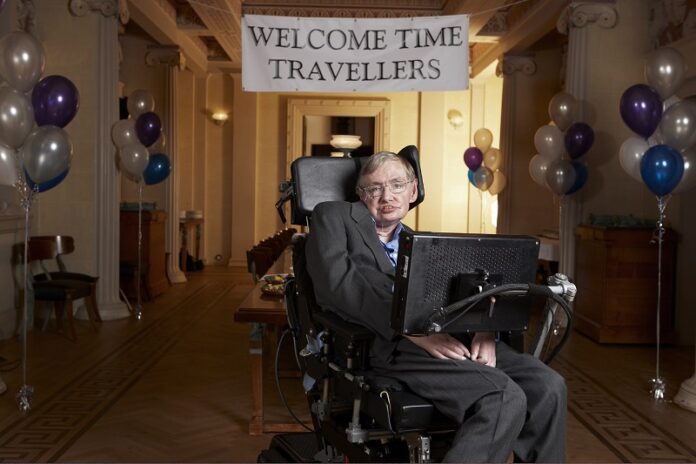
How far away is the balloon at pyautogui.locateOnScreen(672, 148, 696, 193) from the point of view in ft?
17.9

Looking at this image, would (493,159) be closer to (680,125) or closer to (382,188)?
(680,125)

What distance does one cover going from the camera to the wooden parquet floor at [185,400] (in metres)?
3.86

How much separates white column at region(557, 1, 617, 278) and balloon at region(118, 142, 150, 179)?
4.27m

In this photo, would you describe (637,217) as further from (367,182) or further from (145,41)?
(145,41)

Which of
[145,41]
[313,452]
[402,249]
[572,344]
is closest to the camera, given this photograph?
[402,249]

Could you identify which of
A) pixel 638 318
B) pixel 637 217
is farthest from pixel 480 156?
pixel 638 318

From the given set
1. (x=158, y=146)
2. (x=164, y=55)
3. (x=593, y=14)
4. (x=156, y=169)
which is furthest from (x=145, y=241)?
(x=593, y=14)

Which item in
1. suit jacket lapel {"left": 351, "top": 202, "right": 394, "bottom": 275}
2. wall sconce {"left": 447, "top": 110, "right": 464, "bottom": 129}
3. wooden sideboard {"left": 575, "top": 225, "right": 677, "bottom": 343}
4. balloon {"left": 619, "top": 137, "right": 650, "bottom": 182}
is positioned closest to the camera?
suit jacket lapel {"left": 351, "top": 202, "right": 394, "bottom": 275}

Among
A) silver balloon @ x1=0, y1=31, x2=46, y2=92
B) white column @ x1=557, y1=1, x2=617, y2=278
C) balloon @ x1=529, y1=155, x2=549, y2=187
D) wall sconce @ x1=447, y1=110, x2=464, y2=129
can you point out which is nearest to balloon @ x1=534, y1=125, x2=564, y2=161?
balloon @ x1=529, y1=155, x2=549, y2=187

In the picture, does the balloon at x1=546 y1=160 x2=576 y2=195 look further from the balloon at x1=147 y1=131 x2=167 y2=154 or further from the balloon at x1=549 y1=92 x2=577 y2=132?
the balloon at x1=147 y1=131 x2=167 y2=154

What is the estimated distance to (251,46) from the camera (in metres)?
4.57

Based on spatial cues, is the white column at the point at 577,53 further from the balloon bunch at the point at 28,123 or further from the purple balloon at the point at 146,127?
the balloon bunch at the point at 28,123

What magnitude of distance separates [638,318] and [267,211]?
836cm

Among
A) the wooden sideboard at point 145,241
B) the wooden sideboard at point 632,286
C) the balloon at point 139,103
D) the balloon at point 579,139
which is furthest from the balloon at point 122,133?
the wooden sideboard at point 632,286
